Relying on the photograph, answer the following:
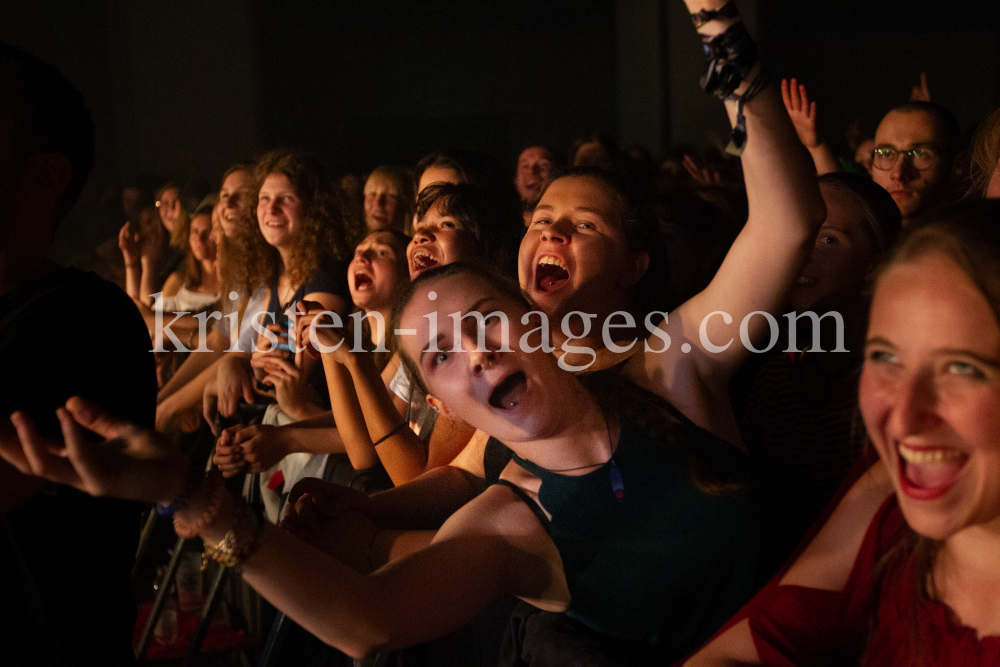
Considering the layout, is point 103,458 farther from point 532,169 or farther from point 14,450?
point 532,169

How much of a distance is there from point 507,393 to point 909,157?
1.87 meters

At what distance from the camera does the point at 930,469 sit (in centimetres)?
92

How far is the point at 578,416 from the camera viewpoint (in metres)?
1.30

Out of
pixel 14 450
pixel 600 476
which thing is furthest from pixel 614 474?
pixel 14 450

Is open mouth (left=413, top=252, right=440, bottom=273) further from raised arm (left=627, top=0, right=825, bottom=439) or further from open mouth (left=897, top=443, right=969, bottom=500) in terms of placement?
open mouth (left=897, top=443, right=969, bottom=500)

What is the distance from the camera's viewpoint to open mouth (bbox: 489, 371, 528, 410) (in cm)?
128

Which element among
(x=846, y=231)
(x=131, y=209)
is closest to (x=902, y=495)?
(x=846, y=231)

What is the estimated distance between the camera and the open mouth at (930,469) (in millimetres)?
914

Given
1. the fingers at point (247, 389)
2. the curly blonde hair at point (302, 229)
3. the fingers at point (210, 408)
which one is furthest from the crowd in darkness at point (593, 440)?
the curly blonde hair at point (302, 229)

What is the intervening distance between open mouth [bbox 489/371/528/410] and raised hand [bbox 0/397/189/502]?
0.45m

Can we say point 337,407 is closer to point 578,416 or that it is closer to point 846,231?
point 578,416

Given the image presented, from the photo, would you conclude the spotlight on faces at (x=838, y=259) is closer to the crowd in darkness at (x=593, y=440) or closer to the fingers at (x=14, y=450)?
the crowd in darkness at (x=593, y=440)

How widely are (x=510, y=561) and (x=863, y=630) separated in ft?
1.50

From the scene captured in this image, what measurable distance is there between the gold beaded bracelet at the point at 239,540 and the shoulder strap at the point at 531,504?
1.32ft
